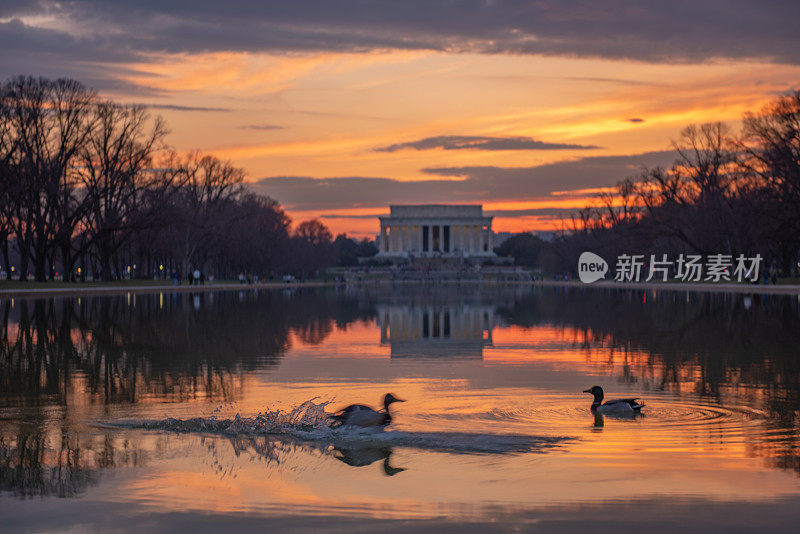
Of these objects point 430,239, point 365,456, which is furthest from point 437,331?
point 430,239

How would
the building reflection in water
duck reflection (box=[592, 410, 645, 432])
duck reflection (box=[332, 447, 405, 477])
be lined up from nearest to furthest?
duck reflection (box=[332, 447, 405, 477]) < duck reflection (box=[592, 410, 645, 432]) < the building reflection in water

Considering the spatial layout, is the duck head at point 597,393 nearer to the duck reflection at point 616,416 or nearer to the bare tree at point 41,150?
the duck reflection at point 616,416

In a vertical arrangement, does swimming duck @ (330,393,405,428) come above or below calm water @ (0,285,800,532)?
above

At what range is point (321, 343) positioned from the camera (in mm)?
24719

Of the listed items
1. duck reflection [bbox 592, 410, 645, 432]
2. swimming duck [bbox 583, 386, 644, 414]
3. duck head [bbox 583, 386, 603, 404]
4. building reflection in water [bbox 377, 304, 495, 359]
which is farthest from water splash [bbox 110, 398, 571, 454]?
building reflection in water [bbox 377, 304, 495, 359]

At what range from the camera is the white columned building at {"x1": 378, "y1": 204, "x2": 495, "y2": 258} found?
586 feet

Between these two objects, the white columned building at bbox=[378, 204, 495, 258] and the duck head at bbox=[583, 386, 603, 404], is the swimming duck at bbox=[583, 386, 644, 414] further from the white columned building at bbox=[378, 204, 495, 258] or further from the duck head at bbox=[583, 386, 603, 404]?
the white columned building at bbox=[378, 204, 495, 258]

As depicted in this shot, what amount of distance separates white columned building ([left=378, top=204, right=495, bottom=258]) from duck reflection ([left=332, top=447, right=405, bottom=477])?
16606 cm

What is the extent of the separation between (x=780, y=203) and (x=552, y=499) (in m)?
A: 54.6

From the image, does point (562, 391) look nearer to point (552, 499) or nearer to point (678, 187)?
point (552, 499)

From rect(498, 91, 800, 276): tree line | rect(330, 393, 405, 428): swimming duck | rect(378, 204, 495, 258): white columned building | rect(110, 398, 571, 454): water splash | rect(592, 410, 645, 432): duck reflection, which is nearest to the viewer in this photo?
rect(110, 398, 571, 454): water splash

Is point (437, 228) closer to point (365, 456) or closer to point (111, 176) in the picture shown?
point (111, 176)

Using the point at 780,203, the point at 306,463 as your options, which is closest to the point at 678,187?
the point at 780,203

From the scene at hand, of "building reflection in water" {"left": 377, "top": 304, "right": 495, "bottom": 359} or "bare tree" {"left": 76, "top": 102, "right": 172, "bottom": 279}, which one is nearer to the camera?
"building reflection in water" {"left": 377, "top": 304, "right": 495, "bottom": 359}
